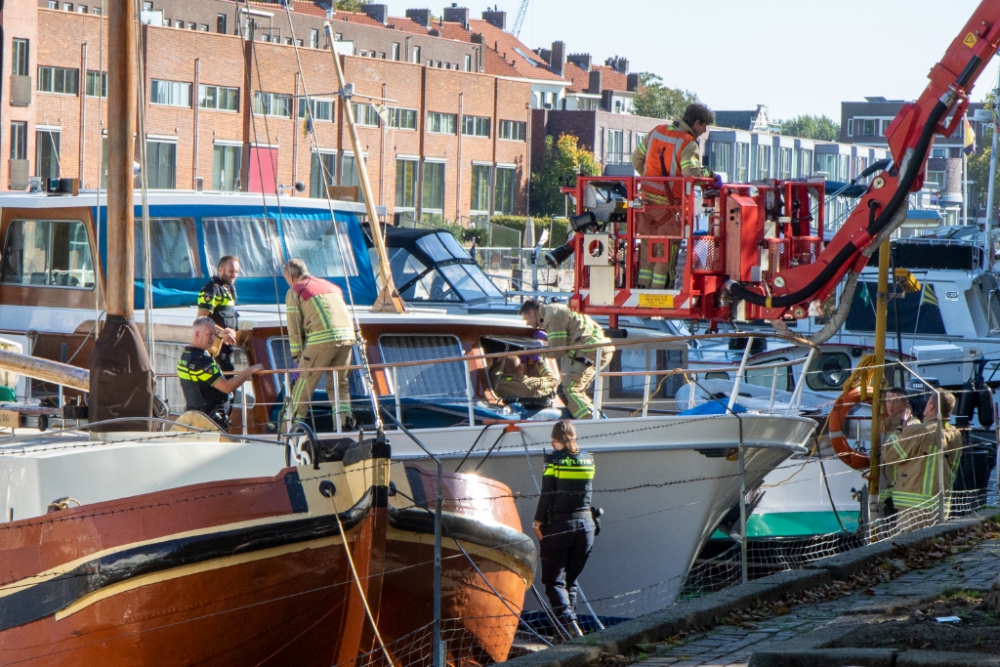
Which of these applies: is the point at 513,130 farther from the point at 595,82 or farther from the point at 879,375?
the point at 879,375

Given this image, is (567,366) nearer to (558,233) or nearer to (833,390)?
(833,390)

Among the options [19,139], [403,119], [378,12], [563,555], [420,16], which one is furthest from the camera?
[420,16]

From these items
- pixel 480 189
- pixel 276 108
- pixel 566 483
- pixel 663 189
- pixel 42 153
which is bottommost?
pixel 566 483

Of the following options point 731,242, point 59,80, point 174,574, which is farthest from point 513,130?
point 174,574

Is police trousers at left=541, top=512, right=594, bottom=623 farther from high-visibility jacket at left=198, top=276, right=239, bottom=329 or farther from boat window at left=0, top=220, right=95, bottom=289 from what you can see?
boat window at left=0, top=220, right=95, bottom=289

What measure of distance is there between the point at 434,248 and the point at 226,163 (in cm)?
3447

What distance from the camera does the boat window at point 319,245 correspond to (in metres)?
14.0

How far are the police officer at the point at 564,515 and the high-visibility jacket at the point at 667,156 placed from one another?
267 cm

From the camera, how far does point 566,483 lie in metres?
9.77

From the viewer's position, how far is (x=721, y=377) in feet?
62.0

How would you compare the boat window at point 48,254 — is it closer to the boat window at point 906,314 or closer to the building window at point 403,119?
the boat window at point 906,314

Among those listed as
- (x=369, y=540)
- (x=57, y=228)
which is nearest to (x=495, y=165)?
(x=57, y=228)

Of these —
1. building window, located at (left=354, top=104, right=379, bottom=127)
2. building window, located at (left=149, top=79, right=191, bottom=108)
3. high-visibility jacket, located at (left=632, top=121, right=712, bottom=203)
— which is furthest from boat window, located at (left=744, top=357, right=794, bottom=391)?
building window, located at (left=354, top=104, right=379, bottom=127)

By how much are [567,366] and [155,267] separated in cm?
448
